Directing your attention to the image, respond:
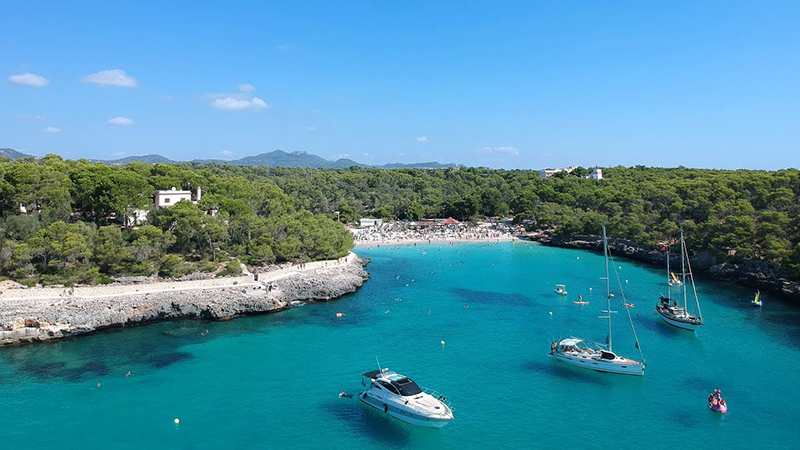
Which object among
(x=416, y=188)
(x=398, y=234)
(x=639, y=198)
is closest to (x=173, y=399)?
Result: (x=398, y=234)

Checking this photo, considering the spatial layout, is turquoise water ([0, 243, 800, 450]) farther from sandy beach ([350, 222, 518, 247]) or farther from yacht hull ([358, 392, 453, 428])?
sandy beach ([350, 222, 518, 247])

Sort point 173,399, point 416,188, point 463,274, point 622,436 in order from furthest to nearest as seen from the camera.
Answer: point 416,188 → point 463,274 → point 173,399 → point 622,436

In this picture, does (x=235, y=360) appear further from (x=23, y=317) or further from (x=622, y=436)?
(x=622, y=436)

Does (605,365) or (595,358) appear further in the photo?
(595,358)

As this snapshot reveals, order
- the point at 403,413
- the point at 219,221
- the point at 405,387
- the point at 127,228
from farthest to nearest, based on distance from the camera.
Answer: the point at 127,228
the point at 219,221
the point at 405,387
the point at 403,413

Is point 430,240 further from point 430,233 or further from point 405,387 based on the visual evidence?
point 405,387

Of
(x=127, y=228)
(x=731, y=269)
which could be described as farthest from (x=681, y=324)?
(x=127, y=228)
